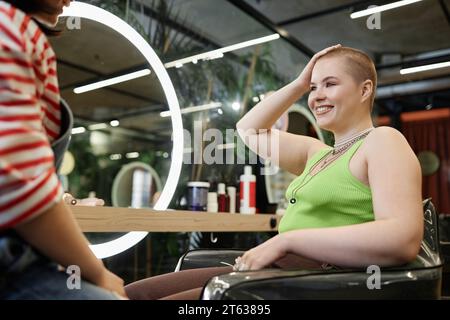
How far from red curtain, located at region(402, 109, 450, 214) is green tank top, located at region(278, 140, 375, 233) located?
5.48 metres

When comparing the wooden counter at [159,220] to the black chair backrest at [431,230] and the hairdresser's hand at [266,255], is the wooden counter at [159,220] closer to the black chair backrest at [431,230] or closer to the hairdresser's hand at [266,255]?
the hairdresser's hand at [266,255]

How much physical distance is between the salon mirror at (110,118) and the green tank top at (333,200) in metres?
1.16

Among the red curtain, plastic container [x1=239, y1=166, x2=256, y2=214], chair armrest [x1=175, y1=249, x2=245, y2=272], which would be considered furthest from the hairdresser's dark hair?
the red curtain

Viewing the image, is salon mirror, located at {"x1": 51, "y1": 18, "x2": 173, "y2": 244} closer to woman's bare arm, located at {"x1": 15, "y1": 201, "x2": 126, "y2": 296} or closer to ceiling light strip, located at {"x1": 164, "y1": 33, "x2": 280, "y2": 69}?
ceiling light strip, located at {"x1": 164, "y1": 33, "x2": 280, "y2": 69}

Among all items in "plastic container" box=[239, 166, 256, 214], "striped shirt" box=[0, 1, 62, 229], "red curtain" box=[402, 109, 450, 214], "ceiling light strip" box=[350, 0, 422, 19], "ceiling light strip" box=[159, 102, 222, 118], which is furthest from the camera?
"red curtain" box=[402, 109, 450, 214]

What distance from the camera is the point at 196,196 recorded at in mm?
2164

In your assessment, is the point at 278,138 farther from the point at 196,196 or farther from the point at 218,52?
the point at 218,52

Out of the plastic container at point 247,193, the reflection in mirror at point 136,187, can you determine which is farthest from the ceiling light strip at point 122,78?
the plastic container at point 247,193

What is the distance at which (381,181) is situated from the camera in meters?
0.87

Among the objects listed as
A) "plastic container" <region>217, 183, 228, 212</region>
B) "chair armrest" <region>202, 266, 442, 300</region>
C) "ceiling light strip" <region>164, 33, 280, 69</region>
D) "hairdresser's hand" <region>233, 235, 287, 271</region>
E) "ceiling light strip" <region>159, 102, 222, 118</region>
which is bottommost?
"chair armrest" <region>202, 266, 442, 300</region>

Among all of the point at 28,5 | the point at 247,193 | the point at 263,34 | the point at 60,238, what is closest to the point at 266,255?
the point at 60,238

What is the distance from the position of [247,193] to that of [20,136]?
199 cm

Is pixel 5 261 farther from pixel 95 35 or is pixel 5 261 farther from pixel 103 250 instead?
pixel 95 35

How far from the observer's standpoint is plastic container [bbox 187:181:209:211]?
2.15m
